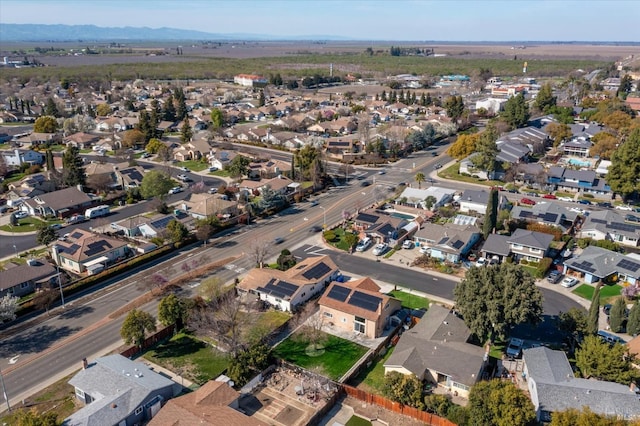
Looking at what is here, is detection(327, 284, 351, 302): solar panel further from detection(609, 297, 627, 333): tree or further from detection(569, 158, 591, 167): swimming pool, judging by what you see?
detection(569, 158, 591, 167): swimming pool

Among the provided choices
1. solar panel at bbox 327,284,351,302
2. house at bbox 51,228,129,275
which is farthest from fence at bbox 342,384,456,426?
house at bbox 51,228,129,275

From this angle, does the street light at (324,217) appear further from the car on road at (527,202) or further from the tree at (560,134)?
the tree at (560,134)

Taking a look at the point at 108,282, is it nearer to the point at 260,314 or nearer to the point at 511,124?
the point at 260,314

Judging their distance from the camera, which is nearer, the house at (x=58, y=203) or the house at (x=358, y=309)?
the house at (x=358, y=309)

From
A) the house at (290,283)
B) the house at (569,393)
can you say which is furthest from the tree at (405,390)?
the house at (290,283)

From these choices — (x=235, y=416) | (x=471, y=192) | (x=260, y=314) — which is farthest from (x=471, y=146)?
(x=235, y=416)

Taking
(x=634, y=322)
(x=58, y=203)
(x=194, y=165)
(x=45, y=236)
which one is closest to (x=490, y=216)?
(x=634, y=322)
